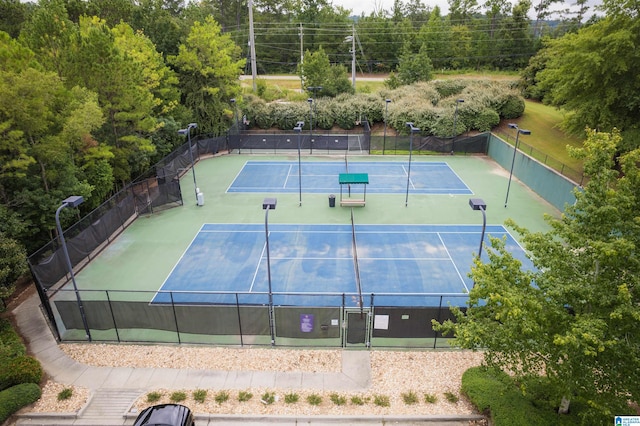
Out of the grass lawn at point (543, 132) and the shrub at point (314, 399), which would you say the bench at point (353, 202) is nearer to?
the grass lawn at point (543, 132)

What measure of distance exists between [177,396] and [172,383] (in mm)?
725

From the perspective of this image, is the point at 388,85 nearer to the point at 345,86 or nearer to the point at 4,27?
the point at 345,86

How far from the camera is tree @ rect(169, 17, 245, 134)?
37.8 m

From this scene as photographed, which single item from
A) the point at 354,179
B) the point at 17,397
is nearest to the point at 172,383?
the point at 17,397

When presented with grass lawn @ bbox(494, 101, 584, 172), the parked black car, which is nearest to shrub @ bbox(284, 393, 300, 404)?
the parked black car

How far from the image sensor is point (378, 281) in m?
18.4

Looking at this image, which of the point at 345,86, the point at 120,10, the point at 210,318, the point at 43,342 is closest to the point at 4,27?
the point at 120,10

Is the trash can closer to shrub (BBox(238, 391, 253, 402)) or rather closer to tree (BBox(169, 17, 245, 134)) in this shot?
tree (BBox(169, 17, 245, 134))

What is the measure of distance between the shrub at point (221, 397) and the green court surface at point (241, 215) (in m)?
7.03

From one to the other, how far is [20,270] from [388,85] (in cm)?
4927

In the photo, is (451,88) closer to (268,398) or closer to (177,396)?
(268,398)

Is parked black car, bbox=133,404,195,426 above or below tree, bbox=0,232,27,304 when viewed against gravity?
below

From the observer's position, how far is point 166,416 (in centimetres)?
1069

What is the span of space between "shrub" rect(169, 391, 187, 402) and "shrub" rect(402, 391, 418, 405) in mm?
6280
